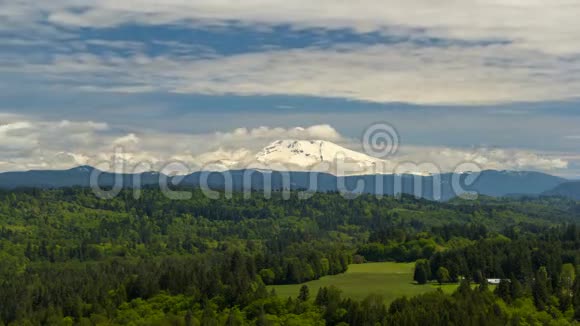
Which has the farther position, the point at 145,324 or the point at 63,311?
the point at 63,311

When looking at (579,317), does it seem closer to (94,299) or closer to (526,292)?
(526,292)

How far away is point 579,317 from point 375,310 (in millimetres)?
44786

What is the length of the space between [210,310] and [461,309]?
52697 millimetres

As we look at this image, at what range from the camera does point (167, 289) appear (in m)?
197

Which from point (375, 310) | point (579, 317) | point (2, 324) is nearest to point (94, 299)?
point (2, 324)

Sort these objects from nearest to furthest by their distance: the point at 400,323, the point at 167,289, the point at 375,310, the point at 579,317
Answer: the point at 400,323 → the point at 375,310 → the point at 579,317 → the point at 167,289

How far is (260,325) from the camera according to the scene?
495 ft

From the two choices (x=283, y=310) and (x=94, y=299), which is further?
(x=94, y=299)

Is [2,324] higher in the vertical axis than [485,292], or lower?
lower

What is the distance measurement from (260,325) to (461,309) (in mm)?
38462

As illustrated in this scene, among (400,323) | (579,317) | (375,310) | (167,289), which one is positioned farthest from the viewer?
(167,289)

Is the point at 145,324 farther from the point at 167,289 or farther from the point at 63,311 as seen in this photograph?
the point at 63,311

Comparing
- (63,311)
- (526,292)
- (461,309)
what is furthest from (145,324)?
(526,292)

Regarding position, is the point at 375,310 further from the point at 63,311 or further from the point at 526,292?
the point at 63,311
